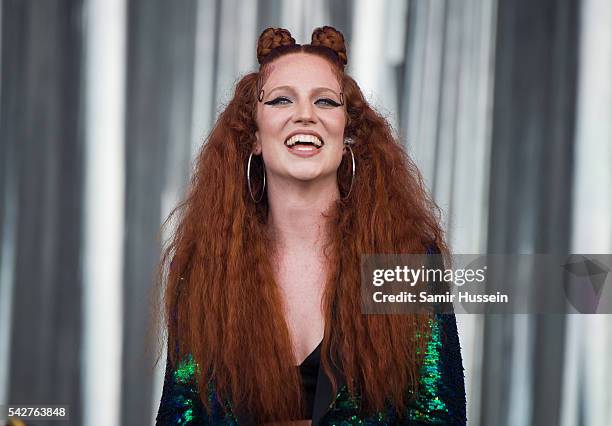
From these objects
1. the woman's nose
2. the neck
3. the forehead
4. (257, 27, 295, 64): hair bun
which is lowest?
the neck

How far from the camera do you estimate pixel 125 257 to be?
8.48 ft

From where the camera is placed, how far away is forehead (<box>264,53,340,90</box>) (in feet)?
6.42

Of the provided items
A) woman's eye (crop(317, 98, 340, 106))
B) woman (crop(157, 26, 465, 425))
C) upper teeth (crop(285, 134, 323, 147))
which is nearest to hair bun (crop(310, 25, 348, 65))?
woman (crop(157, 26, 465, 425))

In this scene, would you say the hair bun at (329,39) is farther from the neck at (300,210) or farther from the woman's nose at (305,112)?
the neck at (300,210)

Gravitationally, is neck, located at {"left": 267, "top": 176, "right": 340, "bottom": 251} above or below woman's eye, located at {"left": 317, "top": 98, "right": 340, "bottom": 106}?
below

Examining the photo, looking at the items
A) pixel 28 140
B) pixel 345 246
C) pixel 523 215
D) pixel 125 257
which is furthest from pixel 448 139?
pixel 28 140

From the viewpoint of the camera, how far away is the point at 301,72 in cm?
197

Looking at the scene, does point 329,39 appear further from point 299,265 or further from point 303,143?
point 299,265

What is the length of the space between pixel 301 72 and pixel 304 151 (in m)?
0.20

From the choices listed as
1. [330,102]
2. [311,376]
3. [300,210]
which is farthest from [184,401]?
[330,102]

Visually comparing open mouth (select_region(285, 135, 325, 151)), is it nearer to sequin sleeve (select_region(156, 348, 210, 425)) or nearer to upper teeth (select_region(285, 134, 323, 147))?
upper teeth (select_region(285, 134, 323, 147))

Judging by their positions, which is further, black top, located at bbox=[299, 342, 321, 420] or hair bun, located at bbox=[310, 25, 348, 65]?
hair bun, located at bbox=[310, 25, 348, 65]

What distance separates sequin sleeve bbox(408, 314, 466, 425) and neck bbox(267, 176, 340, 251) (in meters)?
0.35

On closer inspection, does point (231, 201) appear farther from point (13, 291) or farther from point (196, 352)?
point (13, 291)
